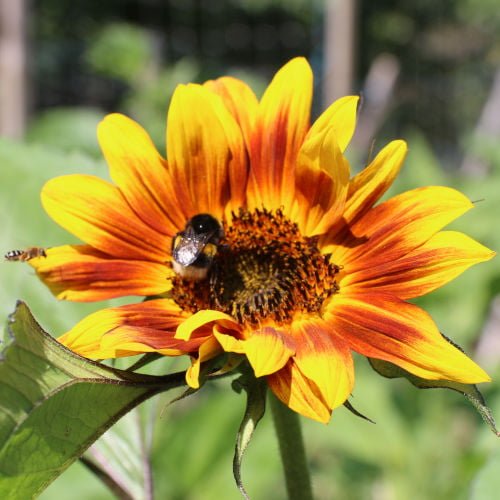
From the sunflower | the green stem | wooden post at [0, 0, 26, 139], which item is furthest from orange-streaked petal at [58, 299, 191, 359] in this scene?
wooden post at [0, 0, 26, 139]

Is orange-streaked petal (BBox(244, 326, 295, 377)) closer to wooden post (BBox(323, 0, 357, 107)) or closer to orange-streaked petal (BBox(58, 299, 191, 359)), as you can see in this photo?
orange-streaked petal (BBox(58, 299, 191, 359))

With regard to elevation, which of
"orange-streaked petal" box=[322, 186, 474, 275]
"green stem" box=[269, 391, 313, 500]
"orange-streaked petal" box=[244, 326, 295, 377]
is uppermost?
"orange-streaked petal" box=[322, 186, 474, 275]

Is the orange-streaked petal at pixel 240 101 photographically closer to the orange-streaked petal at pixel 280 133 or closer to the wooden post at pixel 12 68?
the orange-streaked petal at pixel 280 133

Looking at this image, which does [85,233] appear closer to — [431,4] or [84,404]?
[84,404]

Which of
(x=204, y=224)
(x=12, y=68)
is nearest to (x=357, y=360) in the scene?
(x=12, y=68)

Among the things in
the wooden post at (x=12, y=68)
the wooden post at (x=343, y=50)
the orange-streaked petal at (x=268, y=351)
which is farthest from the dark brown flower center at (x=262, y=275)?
the wooden post at (x=343, y=50)

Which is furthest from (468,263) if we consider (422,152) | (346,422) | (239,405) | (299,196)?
(422,152)
